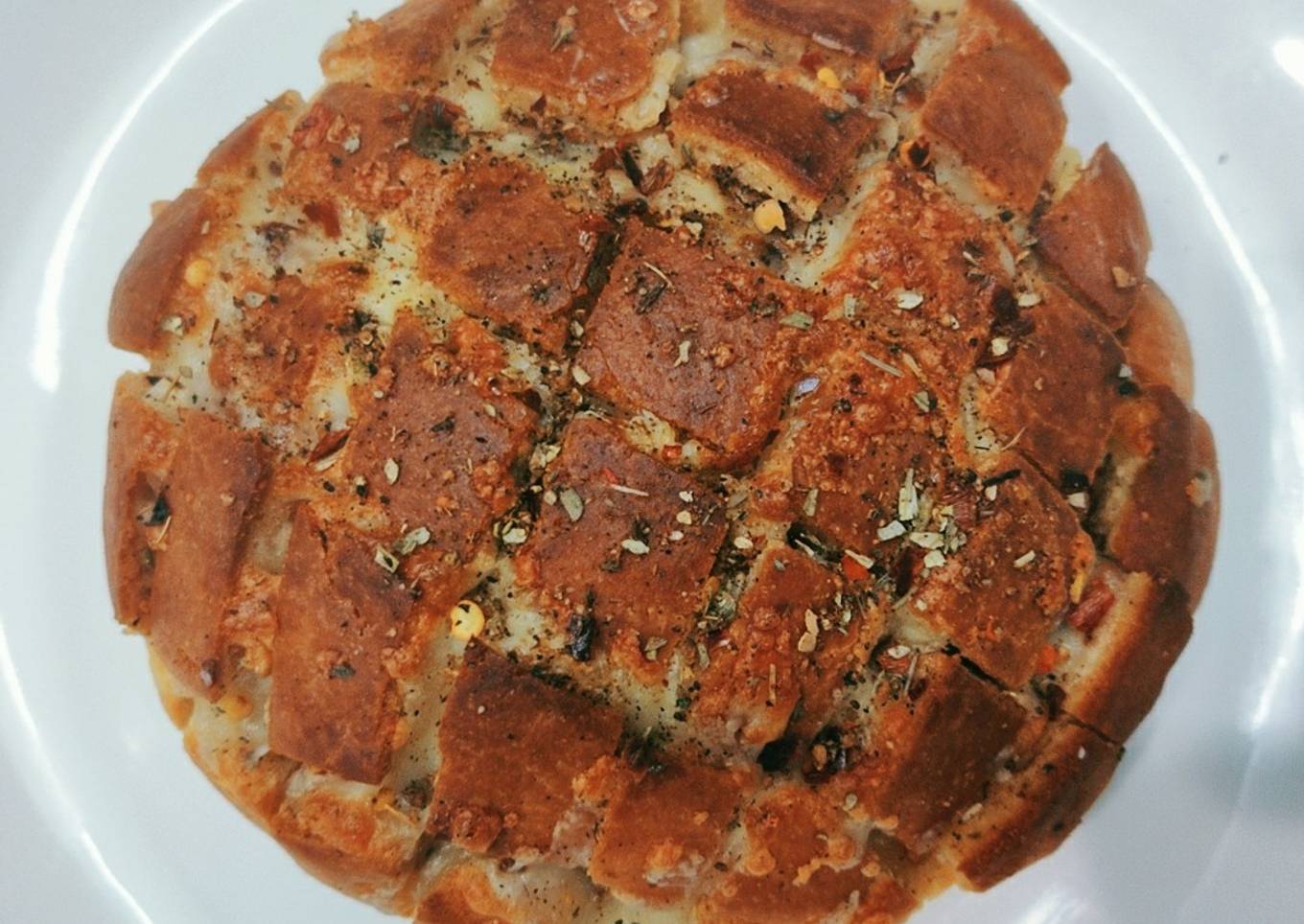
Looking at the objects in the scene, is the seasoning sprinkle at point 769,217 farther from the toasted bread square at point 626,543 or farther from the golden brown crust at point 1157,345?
the golden brown crust at point 1157,345

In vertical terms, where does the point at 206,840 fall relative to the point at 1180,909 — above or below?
below

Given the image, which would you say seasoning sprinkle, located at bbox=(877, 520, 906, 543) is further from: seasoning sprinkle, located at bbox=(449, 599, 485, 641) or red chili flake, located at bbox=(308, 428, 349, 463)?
red chili flake, located at bbox=(308, 428, 349, 463)

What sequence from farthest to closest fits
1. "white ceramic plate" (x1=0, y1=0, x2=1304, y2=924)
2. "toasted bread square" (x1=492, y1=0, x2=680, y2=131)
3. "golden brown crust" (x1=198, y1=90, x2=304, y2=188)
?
1. "white ceramic plate" (x1=0, y1=0, x2=1304, y2=924)
2. "golden brown crust" (x1=198, y1=90, x2=304, y2=188)
3. "toasted bread square" (x1=492, y1=0, x2=680, y2=131)

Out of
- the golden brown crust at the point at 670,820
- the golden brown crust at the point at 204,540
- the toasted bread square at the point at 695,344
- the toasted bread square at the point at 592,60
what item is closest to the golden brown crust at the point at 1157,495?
the toasted bread square at the point at 695,344

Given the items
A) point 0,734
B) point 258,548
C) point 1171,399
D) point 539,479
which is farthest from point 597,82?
point 0,734

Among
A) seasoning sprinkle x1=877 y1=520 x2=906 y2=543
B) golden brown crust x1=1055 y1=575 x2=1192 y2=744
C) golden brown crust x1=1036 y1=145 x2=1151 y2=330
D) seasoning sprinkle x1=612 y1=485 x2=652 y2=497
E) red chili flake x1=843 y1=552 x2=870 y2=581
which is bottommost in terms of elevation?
seasoning sprinkle x1=612 y1=485 x2=652 y2=497

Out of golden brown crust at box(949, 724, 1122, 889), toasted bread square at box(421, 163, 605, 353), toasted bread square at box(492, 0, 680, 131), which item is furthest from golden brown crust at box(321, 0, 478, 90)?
golden brown crust at box(949, 724, 1122, 889)

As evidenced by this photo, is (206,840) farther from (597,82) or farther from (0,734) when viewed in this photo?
(597,82)
